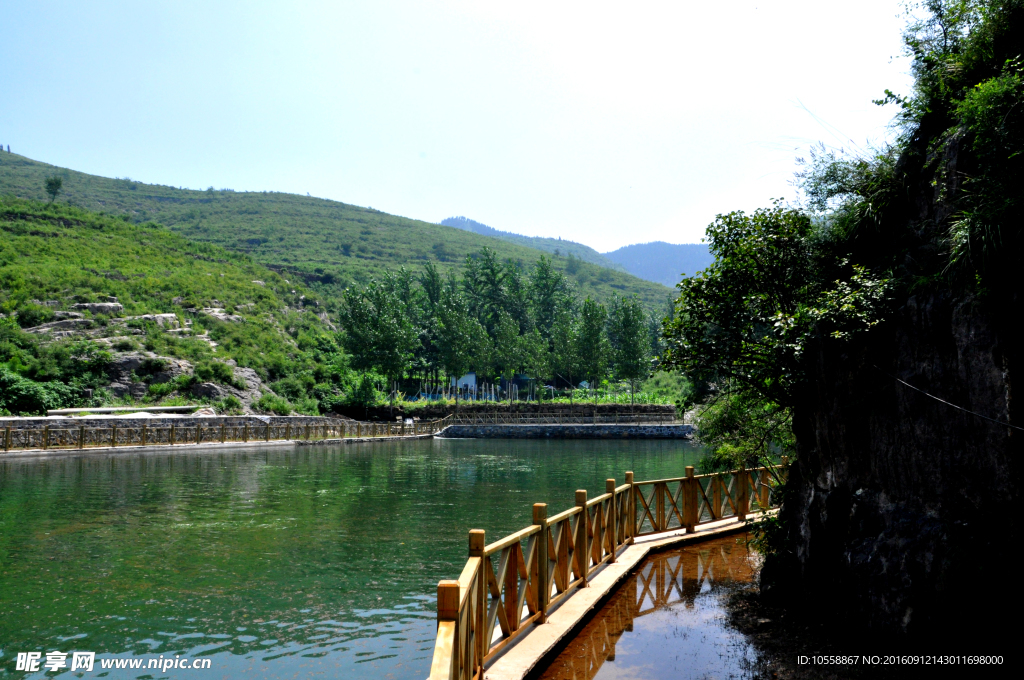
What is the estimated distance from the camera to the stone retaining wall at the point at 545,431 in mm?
55469

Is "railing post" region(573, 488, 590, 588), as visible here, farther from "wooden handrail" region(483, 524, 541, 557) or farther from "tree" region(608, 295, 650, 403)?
"tree" region(608, 295, 650, 403)

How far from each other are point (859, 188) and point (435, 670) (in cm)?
760

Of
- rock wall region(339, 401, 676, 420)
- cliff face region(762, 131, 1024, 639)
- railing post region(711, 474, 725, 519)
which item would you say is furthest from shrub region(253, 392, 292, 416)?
cliff face region(762, 131, 1024, 639)

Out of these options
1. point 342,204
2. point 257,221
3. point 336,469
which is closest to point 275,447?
point 336,469

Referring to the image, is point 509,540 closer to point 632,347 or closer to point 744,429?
point 744,429

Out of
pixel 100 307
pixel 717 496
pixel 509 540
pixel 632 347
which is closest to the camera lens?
pixel 509 540

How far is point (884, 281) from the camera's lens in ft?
24.1

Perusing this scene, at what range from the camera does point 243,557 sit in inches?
508

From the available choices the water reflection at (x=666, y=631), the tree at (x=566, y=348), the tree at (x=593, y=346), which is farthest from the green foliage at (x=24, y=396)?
the tree at (x=566, y=348)

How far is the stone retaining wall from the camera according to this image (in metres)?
55.5

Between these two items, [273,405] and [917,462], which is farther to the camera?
[273,405]

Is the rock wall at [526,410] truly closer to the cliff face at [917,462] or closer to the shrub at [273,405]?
the shrub at [273,405]

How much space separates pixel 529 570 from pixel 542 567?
422mm

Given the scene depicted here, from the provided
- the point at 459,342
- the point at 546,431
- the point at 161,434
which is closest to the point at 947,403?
the point at 161,434
